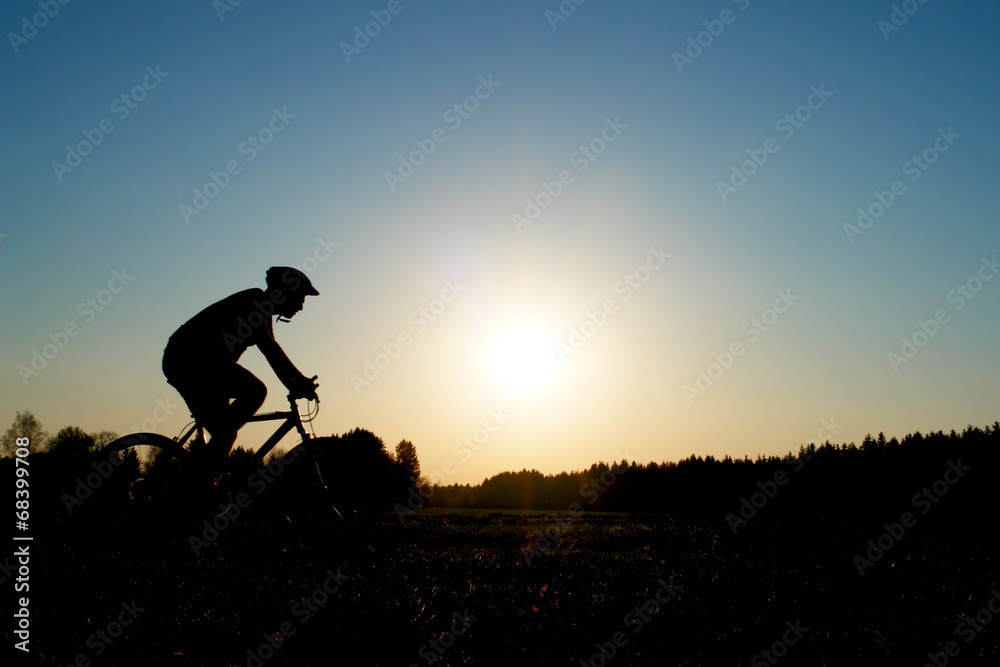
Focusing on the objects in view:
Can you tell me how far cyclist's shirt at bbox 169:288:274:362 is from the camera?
6.54 metres

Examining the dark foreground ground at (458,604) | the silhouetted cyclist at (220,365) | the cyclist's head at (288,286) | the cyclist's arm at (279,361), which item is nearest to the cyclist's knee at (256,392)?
the silhouetted cyclist at (220,365)

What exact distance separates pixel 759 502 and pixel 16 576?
2261 cm

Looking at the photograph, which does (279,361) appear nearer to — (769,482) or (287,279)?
(287,279)

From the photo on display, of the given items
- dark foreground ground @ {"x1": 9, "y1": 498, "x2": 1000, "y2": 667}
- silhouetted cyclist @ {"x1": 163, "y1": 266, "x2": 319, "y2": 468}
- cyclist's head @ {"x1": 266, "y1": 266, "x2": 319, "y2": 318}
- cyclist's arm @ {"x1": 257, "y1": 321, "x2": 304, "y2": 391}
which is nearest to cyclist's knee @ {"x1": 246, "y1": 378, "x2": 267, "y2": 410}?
silhouetted cyclist @ {"x1": 163, "y1": 266, "x2": 319, "y2": 468}

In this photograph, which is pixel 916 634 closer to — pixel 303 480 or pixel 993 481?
pixel 303 480

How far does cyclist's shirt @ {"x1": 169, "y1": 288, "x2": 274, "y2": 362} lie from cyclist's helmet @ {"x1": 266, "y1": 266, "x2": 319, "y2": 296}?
0.74 ft

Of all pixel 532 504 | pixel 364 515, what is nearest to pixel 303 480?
pixel 364 515

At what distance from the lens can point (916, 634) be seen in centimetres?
462

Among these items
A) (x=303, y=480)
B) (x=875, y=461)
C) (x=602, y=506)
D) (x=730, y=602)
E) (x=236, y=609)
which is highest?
(x=875, y=461)

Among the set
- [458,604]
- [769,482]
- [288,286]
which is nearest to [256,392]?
[288,286]

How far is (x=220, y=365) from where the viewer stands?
6578 mm

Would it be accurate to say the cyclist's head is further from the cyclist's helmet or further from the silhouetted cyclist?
the silhouetted cyclist

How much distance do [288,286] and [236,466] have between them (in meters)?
2.31

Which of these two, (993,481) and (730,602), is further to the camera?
(993,481)
